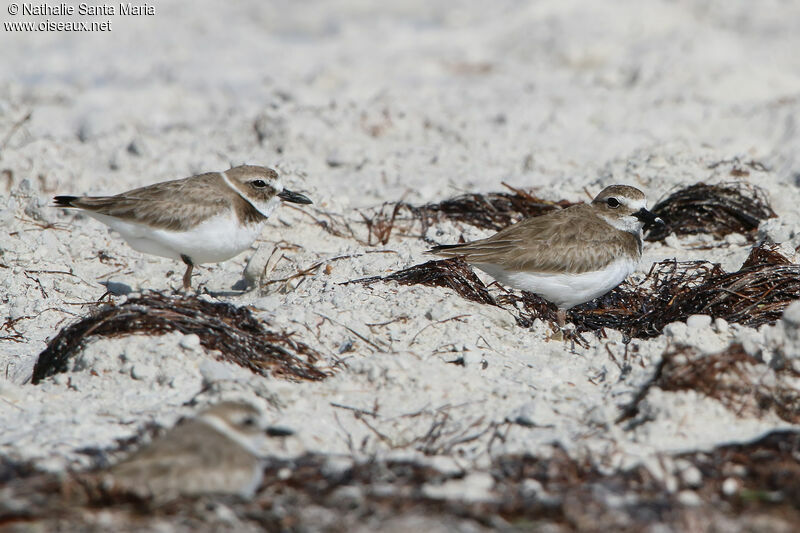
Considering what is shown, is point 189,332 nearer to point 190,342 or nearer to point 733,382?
point 190,342

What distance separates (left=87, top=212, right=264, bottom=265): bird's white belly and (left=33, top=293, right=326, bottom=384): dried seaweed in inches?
48.0

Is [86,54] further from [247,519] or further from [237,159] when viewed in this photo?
[247,519]

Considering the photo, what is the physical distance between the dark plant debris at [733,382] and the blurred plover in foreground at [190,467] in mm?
1727

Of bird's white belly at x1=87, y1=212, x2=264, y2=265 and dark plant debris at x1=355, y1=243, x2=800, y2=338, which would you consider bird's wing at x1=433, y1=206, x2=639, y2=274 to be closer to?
dark plant debris at x1=355, y1=243, x2=800, y2=338

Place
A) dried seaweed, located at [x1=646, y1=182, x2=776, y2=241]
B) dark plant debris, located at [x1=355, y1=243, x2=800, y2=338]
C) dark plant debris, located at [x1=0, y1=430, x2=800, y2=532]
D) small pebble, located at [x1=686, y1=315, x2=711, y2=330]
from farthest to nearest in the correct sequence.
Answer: dried seaweed, located at [x1=646, y1=182, x2=776, y2=241] < dark plant debris, located at [x1=355, y1=243, x2=800, y2=338] < small pebble, located at [x1=686, y1=315, x2=711, y2=330] < dark plant debris, located at [x1=0, y1=430, x2=800, y2=532]

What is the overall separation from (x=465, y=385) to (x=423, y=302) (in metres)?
0.98

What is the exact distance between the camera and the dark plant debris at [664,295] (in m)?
5.93

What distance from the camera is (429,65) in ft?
42.9

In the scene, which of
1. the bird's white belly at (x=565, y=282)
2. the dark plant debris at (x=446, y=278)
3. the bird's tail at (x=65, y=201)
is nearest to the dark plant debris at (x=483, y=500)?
the bird's white belly at (x=565, y=282)

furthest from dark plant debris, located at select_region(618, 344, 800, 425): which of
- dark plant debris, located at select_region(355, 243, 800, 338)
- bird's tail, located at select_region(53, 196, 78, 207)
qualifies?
bird's tail, located at select_region(53, 196, 78, 207)

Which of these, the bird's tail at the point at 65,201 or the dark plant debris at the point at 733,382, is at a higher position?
the bird's tail at the point at 65,201

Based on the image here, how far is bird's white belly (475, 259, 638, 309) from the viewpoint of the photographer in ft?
19.7

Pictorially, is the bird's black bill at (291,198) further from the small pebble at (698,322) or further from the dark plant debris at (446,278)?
the small pebble at (698,322)

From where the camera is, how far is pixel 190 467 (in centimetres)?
357
